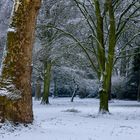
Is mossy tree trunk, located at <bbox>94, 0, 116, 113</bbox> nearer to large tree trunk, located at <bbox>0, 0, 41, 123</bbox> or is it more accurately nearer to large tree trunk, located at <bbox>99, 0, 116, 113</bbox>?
large tree trunk, located at <bbox>99, 0, 116, 113</bbox>

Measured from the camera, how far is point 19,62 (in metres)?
11.3

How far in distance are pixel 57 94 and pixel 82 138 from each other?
4802 centimetres

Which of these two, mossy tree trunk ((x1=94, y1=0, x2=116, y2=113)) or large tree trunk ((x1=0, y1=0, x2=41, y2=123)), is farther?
mossy tree trunk ((x1=94, y1=0, x2=116, y2=113))

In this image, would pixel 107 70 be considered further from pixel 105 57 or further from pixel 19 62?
pixel 19 62

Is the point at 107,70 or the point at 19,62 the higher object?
the point at 107,70

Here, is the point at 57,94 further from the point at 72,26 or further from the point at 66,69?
the point at 72,26

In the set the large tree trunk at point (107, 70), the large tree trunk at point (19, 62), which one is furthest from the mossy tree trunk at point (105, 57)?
the large tree trunk at point (19, 62)

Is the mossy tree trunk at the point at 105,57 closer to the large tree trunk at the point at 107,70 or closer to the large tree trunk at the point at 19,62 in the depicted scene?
the large tree trunk at the point at 107,70

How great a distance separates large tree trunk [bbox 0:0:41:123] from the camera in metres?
11.2

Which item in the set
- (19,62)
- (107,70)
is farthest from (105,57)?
(19,62)

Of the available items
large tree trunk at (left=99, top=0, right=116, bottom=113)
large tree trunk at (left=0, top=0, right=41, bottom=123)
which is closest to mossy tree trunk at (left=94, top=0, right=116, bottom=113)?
large tree trunk at (left=99, top=0, right=116, bottom=113)

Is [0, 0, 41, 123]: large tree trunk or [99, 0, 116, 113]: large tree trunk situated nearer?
[0, 0, 41, 123]: large tree trunk

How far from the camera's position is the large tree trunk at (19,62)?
1119 centimetres

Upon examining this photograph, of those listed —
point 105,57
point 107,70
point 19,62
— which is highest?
point 105,57
